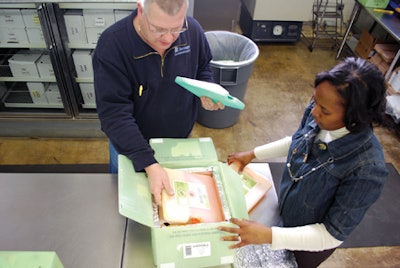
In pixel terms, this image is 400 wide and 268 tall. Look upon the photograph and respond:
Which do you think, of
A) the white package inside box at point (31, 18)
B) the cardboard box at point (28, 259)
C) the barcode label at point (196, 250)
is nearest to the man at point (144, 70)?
the barcode label at point (196, 250)

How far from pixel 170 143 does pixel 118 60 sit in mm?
364

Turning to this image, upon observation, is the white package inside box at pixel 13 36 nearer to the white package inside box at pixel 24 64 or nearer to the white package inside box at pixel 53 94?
the white package inside box at pixel 24 64

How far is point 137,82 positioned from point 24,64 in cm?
175

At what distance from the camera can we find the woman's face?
0.89 metres

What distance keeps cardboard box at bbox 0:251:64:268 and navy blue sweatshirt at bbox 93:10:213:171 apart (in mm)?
381

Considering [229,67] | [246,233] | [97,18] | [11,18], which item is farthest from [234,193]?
[11,18]

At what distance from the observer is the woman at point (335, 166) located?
87cm

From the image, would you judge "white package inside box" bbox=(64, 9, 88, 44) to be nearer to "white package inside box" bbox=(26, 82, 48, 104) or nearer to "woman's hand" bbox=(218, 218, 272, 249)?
"white package inside box" bbox=(26, 82, 48, 104)

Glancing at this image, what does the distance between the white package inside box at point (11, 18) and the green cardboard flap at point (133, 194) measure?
1735 millimetres

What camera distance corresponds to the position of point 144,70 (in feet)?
3.69

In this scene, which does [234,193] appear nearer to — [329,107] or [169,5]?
[329,107]

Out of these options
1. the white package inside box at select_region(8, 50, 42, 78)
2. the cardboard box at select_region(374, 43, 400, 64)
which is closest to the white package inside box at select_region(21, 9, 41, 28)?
the white package inside box at select_region(8, 50, 42, 78)

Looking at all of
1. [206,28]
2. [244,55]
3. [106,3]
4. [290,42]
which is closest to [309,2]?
[290,42]

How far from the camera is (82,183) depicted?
1.20 meters
